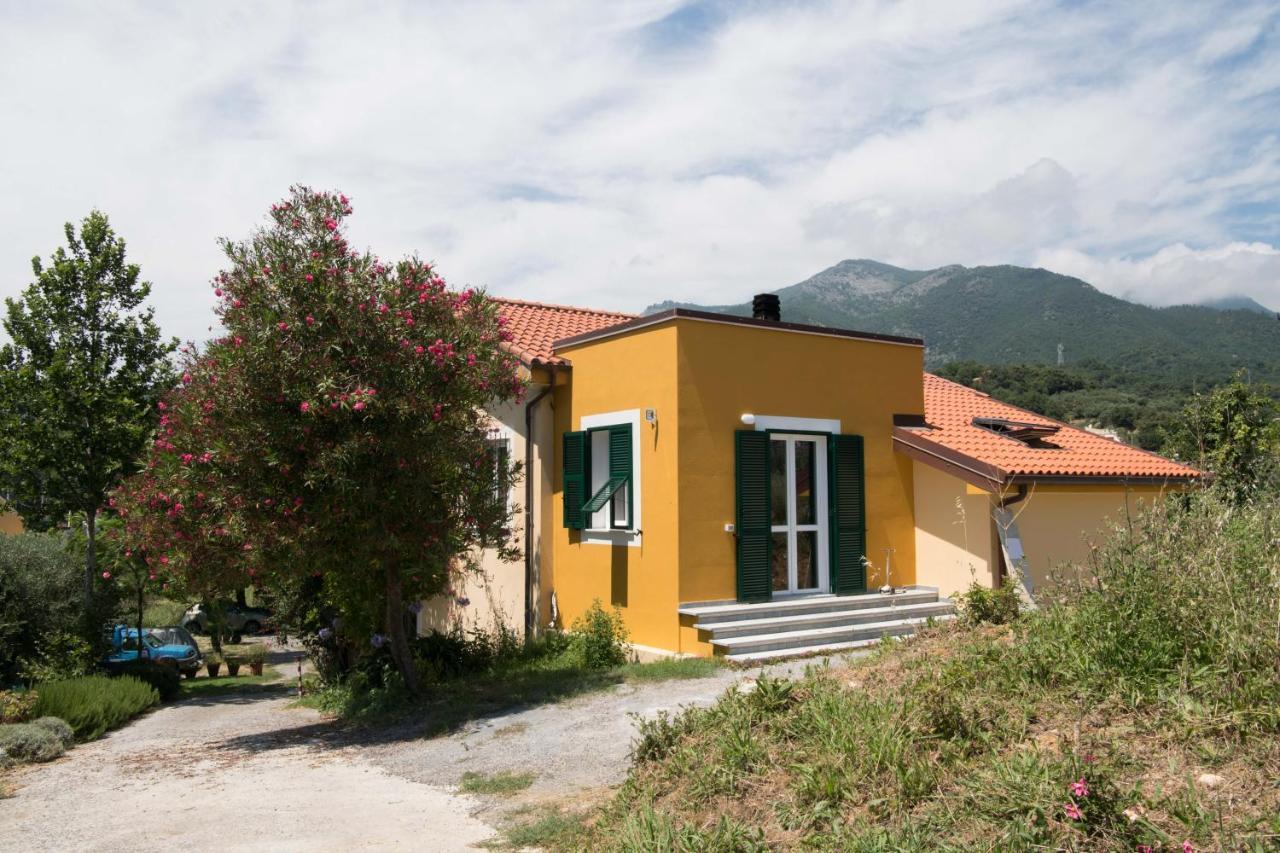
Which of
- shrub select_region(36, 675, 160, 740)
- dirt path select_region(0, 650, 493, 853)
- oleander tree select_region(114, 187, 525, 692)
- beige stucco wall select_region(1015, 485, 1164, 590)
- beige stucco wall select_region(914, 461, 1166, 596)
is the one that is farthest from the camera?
beige stucco wall select_region(1015, 485, 1164, 590)

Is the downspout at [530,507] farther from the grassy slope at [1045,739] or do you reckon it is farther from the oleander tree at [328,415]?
the grassy slope at [1045,739]

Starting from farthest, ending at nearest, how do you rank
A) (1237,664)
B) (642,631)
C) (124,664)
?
(124,664)
(642,631)
(1237,664)

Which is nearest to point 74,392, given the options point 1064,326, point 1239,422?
point 1239,422

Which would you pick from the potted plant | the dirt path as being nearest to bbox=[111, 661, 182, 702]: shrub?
the dirt path

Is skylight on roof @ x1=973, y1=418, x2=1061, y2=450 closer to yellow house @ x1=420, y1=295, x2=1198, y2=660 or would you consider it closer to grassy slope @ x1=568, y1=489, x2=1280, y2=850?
yellow house @ x1=420, y1=295, x2=1198, y2=660

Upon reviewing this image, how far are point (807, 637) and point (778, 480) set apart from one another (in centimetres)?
219

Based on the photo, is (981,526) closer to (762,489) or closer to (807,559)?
(807,559)

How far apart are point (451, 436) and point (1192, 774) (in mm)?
7629

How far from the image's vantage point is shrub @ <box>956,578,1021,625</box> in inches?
384

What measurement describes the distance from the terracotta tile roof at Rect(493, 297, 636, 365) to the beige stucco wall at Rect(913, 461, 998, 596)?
531 centimetres

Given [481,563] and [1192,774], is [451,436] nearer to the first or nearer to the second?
[481,563]

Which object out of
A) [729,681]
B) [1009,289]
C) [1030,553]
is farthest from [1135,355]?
[729,681]

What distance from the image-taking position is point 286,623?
15812 mm

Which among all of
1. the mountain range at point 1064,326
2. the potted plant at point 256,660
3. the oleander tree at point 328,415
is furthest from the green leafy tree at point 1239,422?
the mountain range at point 1064,326
